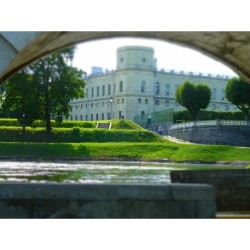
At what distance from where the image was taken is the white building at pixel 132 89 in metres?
47.9

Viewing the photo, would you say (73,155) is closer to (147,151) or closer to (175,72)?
(147,151)

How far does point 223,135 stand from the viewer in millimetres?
35750

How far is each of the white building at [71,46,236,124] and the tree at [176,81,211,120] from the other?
200 inches

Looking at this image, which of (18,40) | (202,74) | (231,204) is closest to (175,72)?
(202,74)

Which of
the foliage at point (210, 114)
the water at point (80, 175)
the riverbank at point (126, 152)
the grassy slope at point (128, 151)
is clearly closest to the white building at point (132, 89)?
the foliage at point (210, 114)

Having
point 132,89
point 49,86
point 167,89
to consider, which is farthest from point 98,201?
point 167,89

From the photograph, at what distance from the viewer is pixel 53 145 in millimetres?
27781

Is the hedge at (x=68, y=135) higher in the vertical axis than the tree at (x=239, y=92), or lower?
lower

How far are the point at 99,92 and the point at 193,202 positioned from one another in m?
43.5

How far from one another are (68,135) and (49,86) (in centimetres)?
696

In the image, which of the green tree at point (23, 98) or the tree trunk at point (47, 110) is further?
the tree trunk at point (47, 110)

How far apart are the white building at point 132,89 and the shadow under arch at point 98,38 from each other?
38.6m

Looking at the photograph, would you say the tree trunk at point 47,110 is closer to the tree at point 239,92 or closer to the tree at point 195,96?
the tree at point 239,92

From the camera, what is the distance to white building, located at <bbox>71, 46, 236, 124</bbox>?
47906 mm
